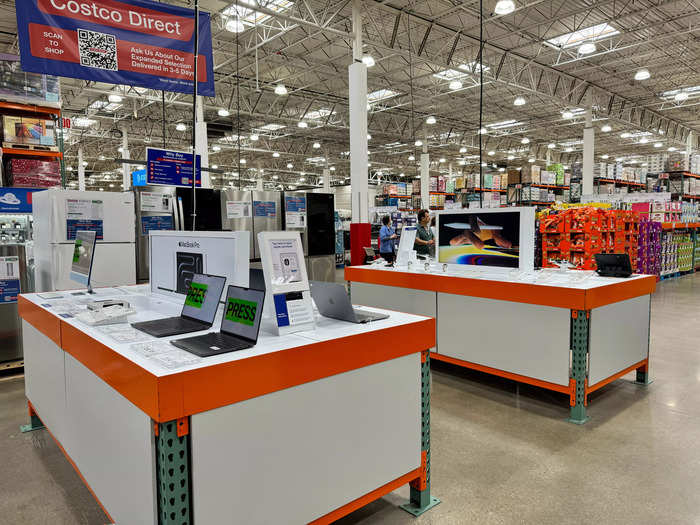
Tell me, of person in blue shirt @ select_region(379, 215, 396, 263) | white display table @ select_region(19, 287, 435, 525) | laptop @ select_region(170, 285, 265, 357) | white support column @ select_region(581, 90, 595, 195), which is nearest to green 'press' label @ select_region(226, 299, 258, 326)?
laptop @ select_region(170, 285, 265, 357)

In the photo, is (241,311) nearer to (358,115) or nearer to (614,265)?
(614,265)

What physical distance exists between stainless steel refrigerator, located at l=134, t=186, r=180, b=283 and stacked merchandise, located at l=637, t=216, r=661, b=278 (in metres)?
9.52

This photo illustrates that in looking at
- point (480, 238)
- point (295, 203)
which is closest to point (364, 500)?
point (480, 238)

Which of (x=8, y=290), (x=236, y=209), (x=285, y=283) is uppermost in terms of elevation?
(x=236, y=209)

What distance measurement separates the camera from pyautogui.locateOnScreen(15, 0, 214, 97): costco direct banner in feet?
12.7

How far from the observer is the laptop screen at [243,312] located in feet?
6.22

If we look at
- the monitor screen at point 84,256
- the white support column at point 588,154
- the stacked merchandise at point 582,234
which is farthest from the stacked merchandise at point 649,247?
the monitor screen at point 84,256

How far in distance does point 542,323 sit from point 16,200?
220 inches

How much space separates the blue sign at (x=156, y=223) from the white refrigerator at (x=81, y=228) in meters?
0.71

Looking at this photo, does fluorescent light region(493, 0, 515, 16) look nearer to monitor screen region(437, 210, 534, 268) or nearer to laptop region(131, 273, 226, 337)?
monitor screen region(437, 210, 534, 268)

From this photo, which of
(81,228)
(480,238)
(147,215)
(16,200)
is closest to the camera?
(480,238)

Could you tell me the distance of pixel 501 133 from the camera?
69.4ft

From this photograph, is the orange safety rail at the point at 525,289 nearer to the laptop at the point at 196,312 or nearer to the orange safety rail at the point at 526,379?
the orange safety rail at the point at 526,379

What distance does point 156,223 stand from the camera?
5980mm
